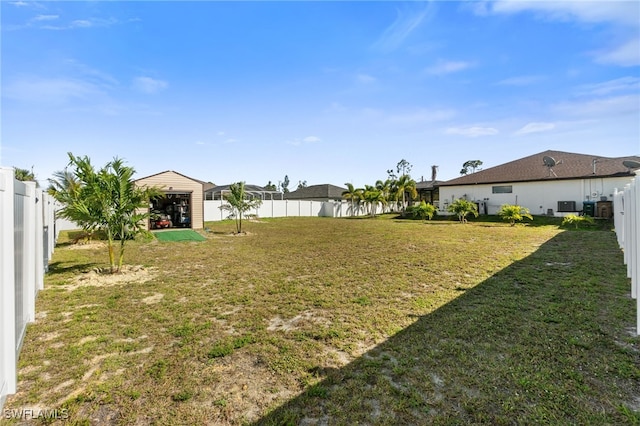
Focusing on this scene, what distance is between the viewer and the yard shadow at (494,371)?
2.39m

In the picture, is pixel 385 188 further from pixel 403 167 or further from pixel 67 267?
pixel 403 167

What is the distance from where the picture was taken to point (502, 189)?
78.0 ft

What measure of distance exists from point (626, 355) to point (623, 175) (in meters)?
21.5

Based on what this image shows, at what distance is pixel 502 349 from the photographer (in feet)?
11.1

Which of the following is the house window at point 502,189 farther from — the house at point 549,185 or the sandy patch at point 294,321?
the sandy patch at point 294,321

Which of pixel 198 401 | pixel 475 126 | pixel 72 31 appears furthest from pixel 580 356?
pixel 475 126

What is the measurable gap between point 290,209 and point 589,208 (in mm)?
23614

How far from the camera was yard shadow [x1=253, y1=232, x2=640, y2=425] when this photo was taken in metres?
2.39

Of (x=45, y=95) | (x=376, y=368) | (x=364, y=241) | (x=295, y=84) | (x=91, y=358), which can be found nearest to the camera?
(x=376, y=368)

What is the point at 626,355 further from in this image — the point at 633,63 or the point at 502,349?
the point at 633,63

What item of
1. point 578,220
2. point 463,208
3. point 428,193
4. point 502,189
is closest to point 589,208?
point 578,220

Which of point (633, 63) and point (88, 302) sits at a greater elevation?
point (633, 63)

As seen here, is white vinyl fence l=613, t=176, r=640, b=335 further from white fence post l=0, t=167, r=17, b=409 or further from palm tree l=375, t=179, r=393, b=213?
palm tree l=375, t=179, r=393, b=213

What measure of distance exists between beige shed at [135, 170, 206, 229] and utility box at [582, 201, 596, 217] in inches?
968
